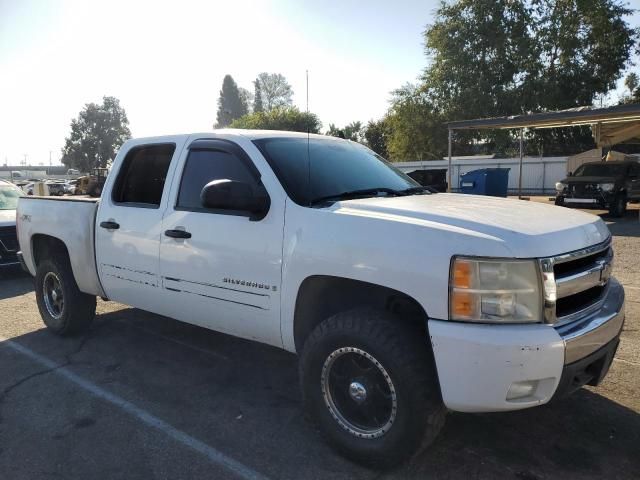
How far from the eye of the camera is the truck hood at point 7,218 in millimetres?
8820

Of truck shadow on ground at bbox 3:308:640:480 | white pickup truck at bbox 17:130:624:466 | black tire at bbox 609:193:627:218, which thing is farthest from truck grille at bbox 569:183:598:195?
truck shadow on ground at bbox 3:308:640:480

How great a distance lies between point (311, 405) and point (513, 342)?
129cm

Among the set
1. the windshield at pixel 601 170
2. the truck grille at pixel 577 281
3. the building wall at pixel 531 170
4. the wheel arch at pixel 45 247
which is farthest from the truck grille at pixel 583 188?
the wheel arch at pixel 45 247

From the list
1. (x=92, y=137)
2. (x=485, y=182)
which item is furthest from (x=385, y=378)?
(x=92, y=137)

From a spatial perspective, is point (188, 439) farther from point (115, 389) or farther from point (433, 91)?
point (433, 91)

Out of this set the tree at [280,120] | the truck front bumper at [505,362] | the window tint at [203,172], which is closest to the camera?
the truck front bumper at [505,362]

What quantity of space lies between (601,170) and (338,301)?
1645cm

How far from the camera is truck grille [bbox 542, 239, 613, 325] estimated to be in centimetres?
271

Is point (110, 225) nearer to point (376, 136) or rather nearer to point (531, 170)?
point (531, 170)

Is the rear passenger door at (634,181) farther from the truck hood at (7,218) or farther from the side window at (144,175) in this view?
the truck hood at (7,218)

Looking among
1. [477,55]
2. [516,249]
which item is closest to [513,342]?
[516,249]

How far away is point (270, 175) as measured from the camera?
3.56 metres

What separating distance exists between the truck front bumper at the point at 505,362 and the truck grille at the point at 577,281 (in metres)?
0.10

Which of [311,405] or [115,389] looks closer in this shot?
[311,405]
